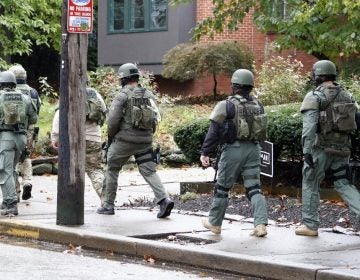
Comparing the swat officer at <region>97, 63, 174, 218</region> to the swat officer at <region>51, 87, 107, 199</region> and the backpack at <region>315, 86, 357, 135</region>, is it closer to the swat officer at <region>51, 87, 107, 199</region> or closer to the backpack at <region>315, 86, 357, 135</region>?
the swat officer at <region>51, 87, 107, 199</region>

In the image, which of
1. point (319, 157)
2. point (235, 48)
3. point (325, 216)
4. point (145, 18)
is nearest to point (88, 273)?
point (319, 157)

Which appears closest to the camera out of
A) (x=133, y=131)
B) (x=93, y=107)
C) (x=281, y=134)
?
(x=133, y=131)

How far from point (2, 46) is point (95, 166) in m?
12.9

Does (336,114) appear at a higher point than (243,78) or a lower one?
lower

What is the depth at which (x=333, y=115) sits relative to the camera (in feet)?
34.8

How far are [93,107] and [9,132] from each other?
1199mm

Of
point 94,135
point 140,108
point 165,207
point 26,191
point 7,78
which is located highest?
point 7,78

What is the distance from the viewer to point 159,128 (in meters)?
22.0

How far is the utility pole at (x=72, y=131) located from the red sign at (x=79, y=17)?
0.08 metres

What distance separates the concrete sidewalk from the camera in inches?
361

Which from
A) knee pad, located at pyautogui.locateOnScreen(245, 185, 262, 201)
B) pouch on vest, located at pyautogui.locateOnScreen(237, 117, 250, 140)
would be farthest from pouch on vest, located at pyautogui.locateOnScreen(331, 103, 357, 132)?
knee pad, located at pyautogui.locateOnScreen(245, 185, 262, 201)

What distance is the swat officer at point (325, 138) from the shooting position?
10.6m

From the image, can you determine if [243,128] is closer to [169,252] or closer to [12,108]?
[169,252]

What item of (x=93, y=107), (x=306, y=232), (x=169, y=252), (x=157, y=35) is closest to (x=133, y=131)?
(x=93, y=107)
